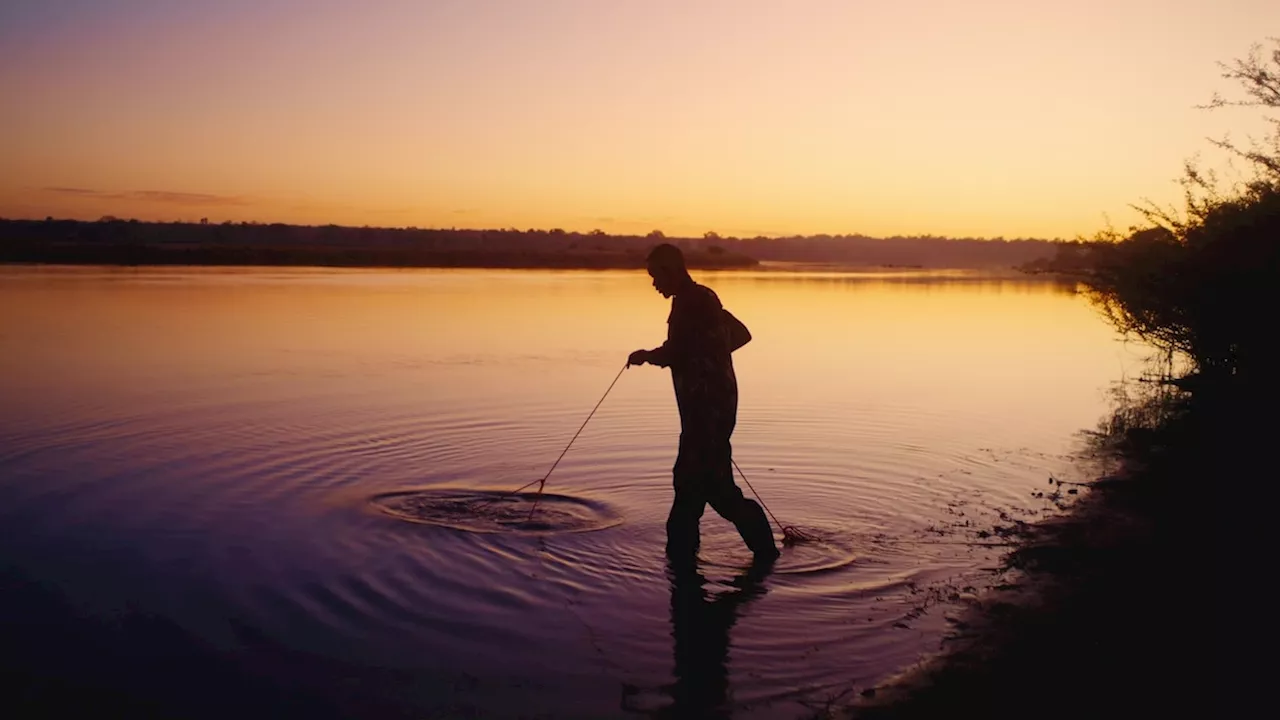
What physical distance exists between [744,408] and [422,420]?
16.0 feet

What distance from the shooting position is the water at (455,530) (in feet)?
20.3

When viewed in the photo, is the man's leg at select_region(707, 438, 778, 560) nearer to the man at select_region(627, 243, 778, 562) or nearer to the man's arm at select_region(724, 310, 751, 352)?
the man at select_region(627, 243, 778, 562)

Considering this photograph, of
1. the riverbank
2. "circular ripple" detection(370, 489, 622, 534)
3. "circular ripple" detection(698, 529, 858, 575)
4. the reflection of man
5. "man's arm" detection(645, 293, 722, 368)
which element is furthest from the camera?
"circular ripple" detection(370, 489, 622, 534)

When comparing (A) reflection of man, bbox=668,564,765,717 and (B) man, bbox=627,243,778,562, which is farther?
(B) man, bbox=627,243,778,562

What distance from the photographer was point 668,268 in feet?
26.2

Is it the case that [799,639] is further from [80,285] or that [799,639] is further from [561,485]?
[80,285]

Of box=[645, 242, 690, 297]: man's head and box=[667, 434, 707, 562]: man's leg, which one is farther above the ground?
box=[645, 242, 690, 297]: man's head

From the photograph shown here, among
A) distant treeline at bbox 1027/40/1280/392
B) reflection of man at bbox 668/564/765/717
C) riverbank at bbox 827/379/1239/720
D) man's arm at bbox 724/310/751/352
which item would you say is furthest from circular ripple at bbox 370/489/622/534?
distant treeline at bbox 1027/40/1280/392

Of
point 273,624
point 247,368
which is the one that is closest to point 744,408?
point 247,368

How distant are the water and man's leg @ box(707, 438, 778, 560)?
0.65ft

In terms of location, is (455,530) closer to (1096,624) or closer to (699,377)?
(699,377)

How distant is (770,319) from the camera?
3581cm

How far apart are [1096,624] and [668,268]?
3.67m

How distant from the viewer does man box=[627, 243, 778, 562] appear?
798 cm
